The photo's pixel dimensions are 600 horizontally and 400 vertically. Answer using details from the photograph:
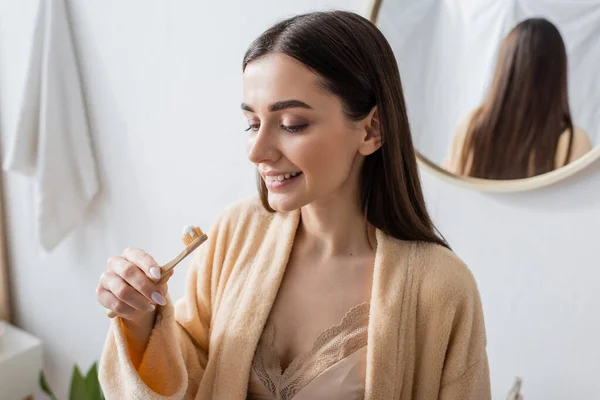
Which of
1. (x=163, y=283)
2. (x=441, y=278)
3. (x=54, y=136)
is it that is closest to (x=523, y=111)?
(x=441, y=278)

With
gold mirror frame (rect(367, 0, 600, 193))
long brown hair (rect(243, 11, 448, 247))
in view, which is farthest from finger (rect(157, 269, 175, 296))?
gold mirror frame (rect(367, 0, 600, 193))

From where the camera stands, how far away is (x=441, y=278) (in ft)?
2.48

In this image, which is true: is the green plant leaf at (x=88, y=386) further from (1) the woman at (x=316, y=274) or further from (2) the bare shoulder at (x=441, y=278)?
(2) the bare shoulder at (x=441, y=278)

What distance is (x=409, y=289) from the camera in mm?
759

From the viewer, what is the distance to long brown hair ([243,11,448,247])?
0.65 meters

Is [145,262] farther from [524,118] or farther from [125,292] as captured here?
[524,118]

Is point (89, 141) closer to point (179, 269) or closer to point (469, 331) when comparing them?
point (179, 269)

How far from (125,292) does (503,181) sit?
2.19ft

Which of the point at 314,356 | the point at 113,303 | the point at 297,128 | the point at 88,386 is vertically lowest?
the point at 88,386

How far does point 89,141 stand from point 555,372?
1.22m

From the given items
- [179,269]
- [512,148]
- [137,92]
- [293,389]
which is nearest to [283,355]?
[293,389]

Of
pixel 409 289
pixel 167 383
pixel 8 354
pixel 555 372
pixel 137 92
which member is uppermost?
pixel 137 92

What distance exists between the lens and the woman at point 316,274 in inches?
26.0

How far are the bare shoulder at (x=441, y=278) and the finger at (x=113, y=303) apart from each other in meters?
0.39
